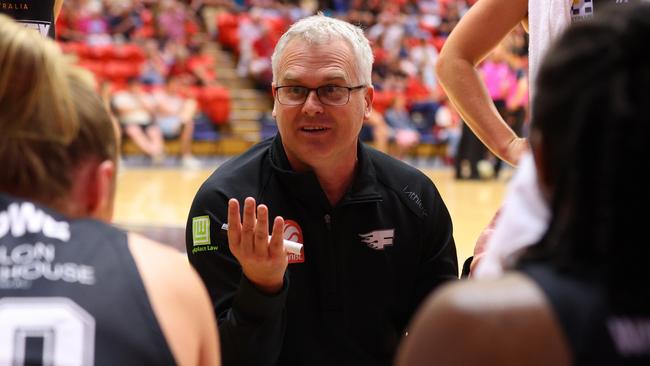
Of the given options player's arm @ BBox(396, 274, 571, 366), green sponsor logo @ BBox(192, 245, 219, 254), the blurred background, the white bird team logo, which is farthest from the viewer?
the blurred background

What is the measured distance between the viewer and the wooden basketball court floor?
21.4 ft

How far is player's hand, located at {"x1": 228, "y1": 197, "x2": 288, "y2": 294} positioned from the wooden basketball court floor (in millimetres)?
3387

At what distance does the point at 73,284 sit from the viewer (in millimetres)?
1217

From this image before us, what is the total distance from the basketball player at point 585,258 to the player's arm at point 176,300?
363 millimetres

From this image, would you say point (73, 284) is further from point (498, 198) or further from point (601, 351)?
point (498, 198)

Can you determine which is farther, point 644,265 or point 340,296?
point 340,296

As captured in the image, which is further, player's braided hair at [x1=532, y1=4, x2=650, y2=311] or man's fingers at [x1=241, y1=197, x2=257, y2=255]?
man's fingers at [x1=241, y1=197, x2=257, y2=255]

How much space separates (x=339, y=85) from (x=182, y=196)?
7.41 metres

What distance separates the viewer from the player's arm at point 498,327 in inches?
38.1

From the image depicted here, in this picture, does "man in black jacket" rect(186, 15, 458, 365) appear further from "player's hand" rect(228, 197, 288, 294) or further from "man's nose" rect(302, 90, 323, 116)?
"player's hand" rect(228, 197, 288, 294)

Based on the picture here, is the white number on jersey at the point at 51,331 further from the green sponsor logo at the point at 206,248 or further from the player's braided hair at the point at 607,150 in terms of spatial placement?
the green sponsor logo at the point at 206,248

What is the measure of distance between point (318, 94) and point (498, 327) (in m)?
1.55

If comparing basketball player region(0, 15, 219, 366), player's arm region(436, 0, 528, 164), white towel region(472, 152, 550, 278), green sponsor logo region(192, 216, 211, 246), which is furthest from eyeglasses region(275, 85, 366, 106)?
white towel region(472, 152, 550, 278)

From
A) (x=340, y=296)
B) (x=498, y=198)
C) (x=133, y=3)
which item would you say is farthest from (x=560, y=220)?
(x=133, y=3)
